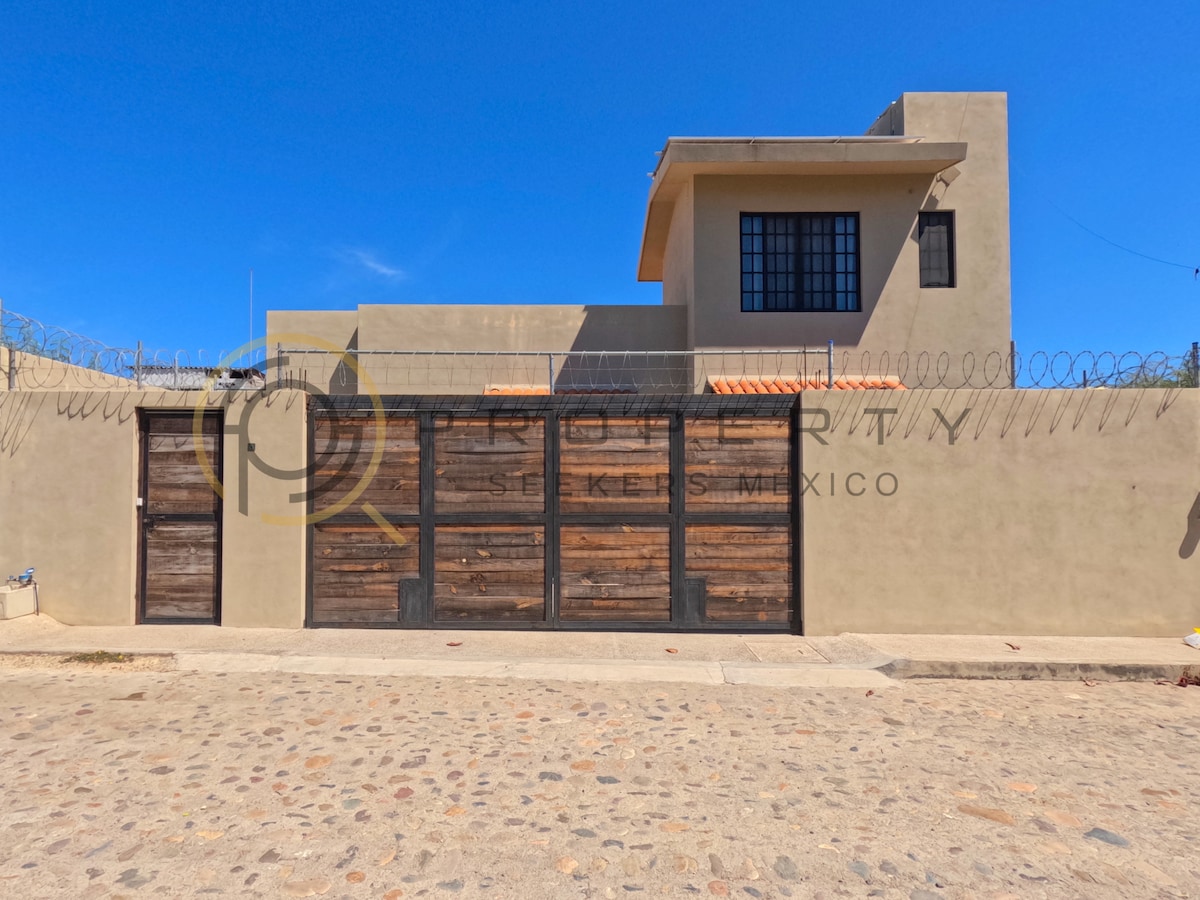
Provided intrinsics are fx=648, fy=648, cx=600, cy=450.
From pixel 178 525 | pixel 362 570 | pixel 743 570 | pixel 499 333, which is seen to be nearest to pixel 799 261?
pixel 499 333

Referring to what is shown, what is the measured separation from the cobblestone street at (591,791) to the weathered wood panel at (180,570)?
5.71 ft

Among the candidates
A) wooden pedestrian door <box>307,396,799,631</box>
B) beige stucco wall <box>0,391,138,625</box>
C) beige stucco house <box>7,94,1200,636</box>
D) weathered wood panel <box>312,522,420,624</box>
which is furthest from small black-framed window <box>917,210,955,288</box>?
beige stucco wall <box>0,391,138,625</box>

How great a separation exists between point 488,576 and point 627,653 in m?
1.82

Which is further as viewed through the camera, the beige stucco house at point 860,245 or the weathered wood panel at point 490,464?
the beige stucco house at point 860,245

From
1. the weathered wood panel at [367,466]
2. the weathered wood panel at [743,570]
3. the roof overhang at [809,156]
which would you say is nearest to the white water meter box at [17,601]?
the weathered wood panel at [367,466]

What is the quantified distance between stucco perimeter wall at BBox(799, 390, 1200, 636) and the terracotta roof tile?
1.64 m

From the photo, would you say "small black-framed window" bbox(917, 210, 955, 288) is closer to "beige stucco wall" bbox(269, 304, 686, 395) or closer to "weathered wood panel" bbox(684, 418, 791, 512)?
"beige stucco wall" bbox(269, 304, 686, 395)

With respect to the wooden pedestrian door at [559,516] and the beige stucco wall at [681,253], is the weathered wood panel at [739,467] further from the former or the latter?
the beige stucco wall at [681,253]

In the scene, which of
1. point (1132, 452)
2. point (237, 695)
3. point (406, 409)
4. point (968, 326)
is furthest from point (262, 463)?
point (968, 326)

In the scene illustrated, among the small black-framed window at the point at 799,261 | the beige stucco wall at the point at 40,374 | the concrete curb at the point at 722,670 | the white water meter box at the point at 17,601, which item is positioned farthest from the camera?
the small black-framed window at the point at 799,261

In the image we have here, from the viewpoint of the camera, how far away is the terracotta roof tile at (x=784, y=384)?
894cm

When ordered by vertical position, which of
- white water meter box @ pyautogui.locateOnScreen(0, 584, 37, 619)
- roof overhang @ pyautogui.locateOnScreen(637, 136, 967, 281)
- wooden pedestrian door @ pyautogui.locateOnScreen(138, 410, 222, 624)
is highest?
roof overhang @ pyautogui.locateOnScreen(637, 136, 967, 281)

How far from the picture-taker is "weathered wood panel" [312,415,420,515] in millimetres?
7238

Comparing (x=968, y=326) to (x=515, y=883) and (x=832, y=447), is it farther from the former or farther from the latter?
(x=515, y=883)
